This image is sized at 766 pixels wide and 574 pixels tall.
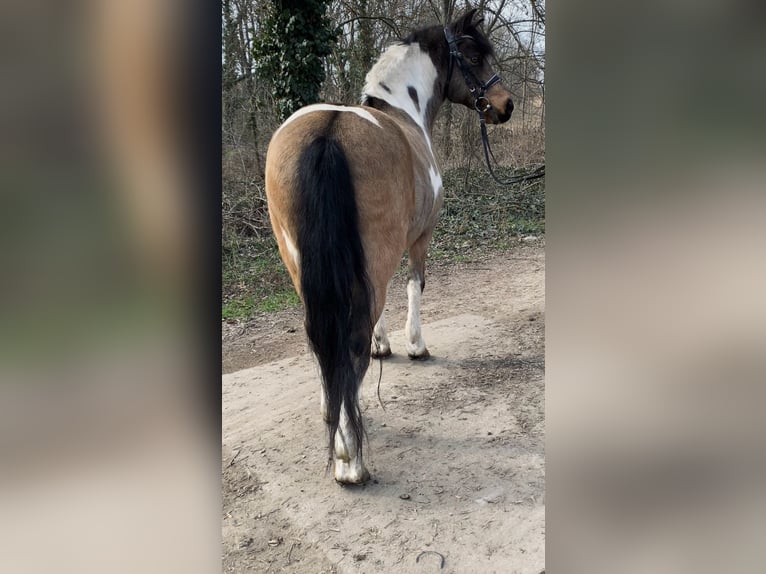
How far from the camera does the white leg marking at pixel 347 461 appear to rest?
8.32 ft

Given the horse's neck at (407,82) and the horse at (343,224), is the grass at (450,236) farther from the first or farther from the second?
the horse at (343,224)

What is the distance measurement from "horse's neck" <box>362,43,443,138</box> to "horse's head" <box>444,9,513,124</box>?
0.20 m

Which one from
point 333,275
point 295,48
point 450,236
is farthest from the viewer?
point 450,236

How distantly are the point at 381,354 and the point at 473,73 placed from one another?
7.48 ft

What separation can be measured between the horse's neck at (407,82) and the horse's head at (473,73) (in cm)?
20

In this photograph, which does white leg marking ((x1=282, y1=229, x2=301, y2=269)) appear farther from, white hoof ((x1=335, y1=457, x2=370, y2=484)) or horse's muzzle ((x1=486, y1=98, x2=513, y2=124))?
horse's muzzle ((x1=486, y1=98, x2=513, y2=124))
